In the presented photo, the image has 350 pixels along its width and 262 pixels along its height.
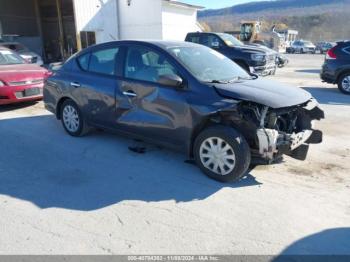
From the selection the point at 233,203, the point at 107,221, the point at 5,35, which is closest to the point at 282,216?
the point at 233,203

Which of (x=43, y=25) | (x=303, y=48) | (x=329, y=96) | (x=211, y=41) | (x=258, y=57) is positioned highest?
(x=43, y=25)

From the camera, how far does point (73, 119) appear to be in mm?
5738

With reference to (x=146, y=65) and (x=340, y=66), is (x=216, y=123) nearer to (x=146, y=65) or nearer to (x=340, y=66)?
(x=146, y=65)

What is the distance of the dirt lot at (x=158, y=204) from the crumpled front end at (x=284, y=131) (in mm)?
386

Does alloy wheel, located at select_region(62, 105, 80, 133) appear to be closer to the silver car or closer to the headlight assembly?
the headlight assembly

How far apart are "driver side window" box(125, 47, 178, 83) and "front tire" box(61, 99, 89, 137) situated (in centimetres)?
133

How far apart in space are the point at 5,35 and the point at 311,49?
3662 cm

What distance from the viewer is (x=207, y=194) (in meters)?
3.81

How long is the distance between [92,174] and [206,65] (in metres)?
2.13

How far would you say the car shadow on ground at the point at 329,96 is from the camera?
8.99 metres

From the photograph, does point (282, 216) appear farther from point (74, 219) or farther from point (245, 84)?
point (74, 219)

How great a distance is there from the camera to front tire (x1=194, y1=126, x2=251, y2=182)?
3.87 m

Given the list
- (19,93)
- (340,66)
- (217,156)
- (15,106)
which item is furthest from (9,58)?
(340,66)

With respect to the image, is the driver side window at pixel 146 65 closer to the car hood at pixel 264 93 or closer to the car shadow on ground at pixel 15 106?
the car hood at pixel 264 93
